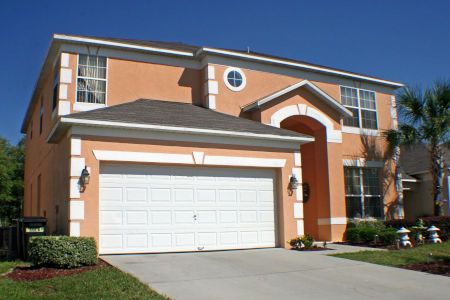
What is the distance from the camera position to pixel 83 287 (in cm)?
891

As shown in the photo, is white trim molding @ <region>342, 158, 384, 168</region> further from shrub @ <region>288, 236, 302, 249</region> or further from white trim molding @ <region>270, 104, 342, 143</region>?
shrub @ <region>288, 236, 302, 249</region>

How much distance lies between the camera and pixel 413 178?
24.2 meters

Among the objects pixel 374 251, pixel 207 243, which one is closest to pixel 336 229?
pixel 374 251

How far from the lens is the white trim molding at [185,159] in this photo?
42.2ft

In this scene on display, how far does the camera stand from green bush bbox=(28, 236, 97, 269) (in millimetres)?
10906

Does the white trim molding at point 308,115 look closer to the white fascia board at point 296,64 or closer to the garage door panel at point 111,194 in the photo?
the white fascia board at point 296,64

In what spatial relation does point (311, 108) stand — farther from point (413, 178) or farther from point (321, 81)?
point (413, 178)

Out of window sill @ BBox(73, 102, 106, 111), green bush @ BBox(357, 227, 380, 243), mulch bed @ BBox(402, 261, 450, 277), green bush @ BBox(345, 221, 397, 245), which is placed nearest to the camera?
mulch bed @ BBox(402, 261, 450, 277)

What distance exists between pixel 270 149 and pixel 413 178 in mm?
12047

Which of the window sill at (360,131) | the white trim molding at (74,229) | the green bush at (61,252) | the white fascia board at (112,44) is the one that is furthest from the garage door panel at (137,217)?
the window sill at (360,131)

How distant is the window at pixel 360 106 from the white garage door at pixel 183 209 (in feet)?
24.4

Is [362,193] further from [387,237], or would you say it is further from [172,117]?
[172,117]

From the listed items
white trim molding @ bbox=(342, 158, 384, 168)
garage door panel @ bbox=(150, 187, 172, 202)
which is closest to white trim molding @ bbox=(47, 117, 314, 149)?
garage door panel @ bbox=(150, 187, 172, 202)

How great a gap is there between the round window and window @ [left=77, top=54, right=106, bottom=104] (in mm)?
4467
